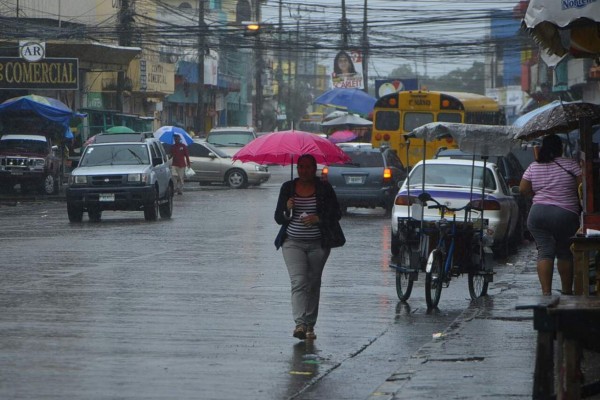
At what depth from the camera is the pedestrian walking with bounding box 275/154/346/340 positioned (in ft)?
38.1

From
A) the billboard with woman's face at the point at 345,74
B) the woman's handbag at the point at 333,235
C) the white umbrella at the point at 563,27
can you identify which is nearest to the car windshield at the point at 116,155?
the woman's handbag at the point at 333,235

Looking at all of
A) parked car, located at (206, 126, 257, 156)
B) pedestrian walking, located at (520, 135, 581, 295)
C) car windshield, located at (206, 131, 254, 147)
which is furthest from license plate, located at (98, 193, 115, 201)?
car windshield, located at (206, 131, 254, 147)

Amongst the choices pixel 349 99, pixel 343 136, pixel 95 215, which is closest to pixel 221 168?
pixel 349 99

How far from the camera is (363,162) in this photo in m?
30.3

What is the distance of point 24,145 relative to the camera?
38375mm

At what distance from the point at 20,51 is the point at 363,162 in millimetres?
14986

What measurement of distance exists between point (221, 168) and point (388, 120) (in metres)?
8.72

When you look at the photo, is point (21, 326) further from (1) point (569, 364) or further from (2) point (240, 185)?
(2) point (240, 185)

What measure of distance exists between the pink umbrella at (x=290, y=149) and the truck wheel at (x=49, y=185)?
2589 centimetres

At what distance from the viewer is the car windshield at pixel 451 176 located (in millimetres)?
20672

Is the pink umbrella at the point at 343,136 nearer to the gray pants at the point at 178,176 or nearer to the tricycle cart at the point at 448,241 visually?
the gray pants at the point at 178,176

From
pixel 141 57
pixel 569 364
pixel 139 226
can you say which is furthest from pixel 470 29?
pixel 569 364

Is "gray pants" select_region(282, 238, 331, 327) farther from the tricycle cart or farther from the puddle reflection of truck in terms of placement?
the puddle reflection of truck

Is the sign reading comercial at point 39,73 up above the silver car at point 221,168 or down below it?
above
